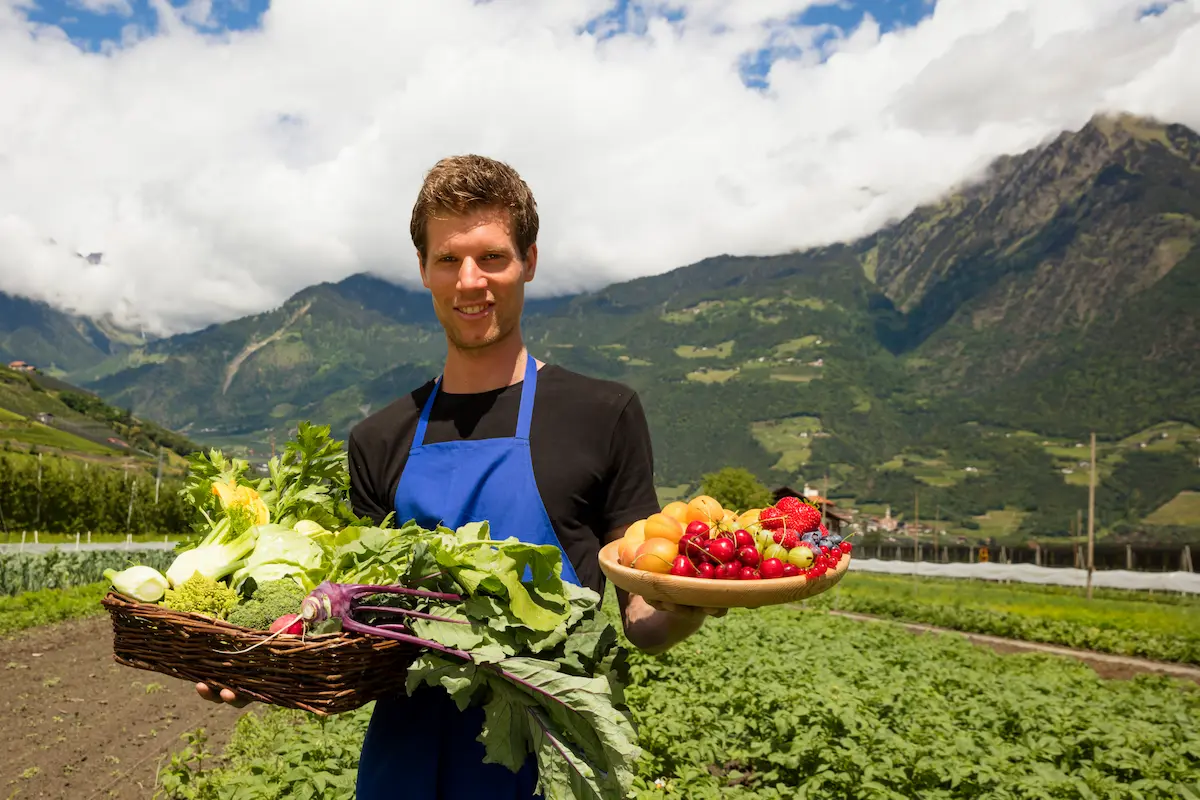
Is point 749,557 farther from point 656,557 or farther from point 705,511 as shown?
point 656,557

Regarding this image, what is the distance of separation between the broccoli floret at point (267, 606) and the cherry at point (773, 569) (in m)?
1.35

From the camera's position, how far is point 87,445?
430 ft

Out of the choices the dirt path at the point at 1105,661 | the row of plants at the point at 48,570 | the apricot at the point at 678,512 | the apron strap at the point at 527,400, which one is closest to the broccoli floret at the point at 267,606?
the apron strap at the point at 527,400

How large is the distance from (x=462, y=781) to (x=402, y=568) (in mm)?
708

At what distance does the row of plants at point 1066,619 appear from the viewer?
21625mm

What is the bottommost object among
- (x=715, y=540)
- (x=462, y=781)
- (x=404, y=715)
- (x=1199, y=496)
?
(x=1199, y=496)

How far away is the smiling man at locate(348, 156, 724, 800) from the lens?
2.38 m

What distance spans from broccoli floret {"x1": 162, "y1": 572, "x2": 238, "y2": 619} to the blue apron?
0.56m

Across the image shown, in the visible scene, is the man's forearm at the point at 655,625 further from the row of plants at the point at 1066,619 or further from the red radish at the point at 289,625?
the row of plants at the point at 1066,619

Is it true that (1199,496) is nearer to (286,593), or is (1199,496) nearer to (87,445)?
(286,593)

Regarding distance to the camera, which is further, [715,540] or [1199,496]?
[1199,496]

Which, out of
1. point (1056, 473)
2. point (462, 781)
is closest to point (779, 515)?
point (462, 781)

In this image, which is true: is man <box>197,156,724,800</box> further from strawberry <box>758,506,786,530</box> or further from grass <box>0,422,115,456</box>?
grass <box>0,422,115,456</box>

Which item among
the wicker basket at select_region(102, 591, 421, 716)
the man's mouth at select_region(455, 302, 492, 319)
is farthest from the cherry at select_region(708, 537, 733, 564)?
the man's mouth at select_region(455, 302, 492, 319)
